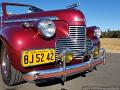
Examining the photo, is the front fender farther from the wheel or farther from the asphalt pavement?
the asphalt pavement

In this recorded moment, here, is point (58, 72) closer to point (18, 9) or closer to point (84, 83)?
point (84, 83)

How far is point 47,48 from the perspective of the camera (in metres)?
5.37

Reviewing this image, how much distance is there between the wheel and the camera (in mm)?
5500

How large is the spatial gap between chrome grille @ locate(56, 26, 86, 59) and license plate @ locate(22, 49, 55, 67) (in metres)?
0.20

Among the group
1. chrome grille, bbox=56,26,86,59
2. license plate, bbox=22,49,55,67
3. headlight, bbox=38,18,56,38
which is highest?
headlight, bbox=38,18,56,38

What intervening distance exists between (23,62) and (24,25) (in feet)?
2.63

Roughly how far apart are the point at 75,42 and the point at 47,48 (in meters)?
0.69

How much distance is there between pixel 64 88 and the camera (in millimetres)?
5754

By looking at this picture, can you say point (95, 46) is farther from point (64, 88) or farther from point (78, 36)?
point (64, 88)

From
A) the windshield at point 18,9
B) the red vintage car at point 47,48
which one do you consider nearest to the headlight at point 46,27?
the red vintage car at point 47,48

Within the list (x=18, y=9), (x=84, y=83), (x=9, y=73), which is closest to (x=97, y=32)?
(x=84, y=83)

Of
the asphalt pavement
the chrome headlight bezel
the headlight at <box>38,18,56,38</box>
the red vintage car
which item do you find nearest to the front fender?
the red vintage car

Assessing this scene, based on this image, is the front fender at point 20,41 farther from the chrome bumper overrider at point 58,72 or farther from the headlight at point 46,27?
the chrome bumper overrider at point 58,72

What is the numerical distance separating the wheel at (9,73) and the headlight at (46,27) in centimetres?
89
